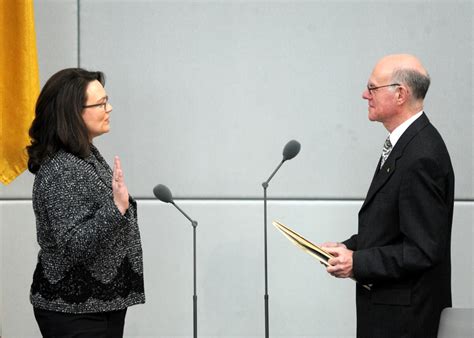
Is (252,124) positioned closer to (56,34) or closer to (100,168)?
(56,34)

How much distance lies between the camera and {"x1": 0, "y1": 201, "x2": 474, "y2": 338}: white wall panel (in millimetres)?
4074

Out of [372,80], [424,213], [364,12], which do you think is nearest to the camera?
[424,213]

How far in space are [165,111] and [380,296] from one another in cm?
179

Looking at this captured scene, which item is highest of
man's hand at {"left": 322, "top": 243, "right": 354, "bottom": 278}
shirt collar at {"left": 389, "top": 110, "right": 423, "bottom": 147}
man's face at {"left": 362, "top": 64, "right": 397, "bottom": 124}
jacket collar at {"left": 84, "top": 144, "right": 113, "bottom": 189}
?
man's face at {"left": 362, "top": 64, "right": 397, "bottom": 124}

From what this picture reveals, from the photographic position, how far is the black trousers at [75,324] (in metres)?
2.63

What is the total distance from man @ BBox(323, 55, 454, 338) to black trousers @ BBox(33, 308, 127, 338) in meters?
0.79

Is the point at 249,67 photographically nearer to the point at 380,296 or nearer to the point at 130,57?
the point at 130,57

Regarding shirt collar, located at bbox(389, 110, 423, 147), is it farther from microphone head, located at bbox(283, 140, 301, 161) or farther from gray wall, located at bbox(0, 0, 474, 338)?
gray wall, located at bbox(0, 0, 474, 338)

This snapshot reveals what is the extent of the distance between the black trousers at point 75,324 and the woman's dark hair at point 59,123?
504 mm

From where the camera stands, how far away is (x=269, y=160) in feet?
13.3

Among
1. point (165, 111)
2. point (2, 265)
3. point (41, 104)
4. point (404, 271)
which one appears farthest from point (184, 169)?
A: point (404, 271)

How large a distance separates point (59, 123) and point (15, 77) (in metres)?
1.24

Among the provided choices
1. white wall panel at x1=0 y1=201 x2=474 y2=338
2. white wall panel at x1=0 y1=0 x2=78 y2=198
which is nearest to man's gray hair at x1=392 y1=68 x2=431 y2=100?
white wall panel at x1=0 y1=201 x2=474 y2=338

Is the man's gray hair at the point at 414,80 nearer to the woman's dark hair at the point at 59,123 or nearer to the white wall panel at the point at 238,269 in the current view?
the woman's dark hair at the point at 59,123
